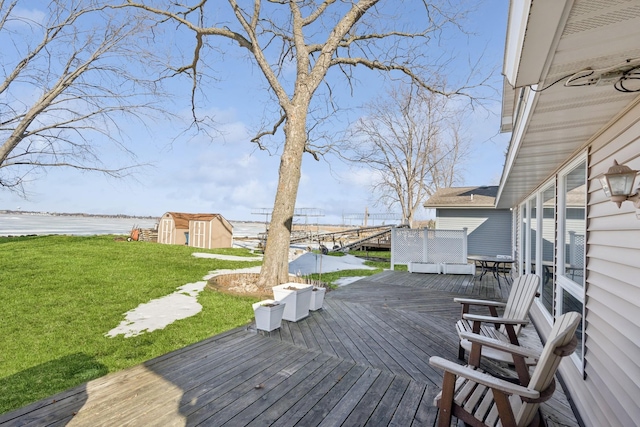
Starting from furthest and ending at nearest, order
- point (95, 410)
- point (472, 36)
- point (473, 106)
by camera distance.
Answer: point (473, 106) < point (472, 36) < point (95, 410)

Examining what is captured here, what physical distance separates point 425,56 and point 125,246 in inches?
544

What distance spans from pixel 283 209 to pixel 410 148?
610 inches

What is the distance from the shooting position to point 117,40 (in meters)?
7.94

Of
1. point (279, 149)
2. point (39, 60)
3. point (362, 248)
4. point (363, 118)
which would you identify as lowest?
point (362, 248)

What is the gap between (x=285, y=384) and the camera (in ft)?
9.29

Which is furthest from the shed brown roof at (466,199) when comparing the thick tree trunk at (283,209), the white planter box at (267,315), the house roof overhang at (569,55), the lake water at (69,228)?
the lake water at (69,228)

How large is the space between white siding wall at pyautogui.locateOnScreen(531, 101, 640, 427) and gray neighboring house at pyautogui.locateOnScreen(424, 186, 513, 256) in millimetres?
10532

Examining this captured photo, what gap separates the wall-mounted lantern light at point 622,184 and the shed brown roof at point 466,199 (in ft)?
36.7

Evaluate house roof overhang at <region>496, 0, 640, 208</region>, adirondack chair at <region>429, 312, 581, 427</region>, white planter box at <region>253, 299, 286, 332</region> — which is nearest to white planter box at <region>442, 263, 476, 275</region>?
white planter box at <region>253, 299, 286, 332</region>

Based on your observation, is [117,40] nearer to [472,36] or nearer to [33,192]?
[33,192]

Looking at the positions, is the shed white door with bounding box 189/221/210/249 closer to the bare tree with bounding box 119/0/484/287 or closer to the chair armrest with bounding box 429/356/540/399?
the bare tree with bounding box 119/0/484/287

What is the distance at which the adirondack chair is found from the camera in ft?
5.62

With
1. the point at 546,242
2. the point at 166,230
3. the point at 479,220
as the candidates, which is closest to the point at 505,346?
the point at 546,242

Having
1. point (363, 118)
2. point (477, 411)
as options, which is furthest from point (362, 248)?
point (477, 411)
